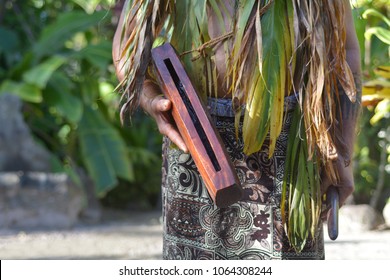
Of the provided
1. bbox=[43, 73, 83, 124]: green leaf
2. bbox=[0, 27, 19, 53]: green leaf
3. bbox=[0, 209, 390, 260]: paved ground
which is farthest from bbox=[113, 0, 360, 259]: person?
bbox=[0, 27, 19, 53]: green leaf

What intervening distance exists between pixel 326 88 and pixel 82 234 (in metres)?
5.85

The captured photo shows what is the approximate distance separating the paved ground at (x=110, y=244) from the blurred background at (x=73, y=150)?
2cm

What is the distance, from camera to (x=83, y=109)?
870cm

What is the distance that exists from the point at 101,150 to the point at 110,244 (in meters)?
1.75

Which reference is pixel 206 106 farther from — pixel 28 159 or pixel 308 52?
pixel 28 159

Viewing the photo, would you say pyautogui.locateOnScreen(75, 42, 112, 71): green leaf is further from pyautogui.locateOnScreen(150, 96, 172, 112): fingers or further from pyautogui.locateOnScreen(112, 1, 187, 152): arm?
pyautogui.locateOnScreen(150, 96, 172, 112): fingers

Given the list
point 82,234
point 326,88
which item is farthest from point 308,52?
point 82,234

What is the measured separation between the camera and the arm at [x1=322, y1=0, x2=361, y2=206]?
225cm

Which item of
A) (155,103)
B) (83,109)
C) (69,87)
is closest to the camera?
(155,103)

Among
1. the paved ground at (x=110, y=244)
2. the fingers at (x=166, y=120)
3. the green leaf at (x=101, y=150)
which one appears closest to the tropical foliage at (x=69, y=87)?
the green leaf at (x=101, y=150)

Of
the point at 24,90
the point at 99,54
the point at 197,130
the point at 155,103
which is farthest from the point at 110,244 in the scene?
the point at 197,130

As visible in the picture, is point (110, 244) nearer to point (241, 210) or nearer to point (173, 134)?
point (241, 210)

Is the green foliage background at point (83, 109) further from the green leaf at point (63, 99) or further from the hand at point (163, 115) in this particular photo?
the hand at point (163, 115)

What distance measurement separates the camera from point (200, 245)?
2240 mm
